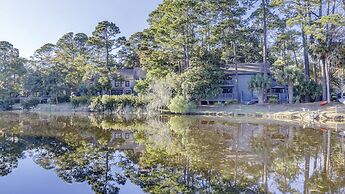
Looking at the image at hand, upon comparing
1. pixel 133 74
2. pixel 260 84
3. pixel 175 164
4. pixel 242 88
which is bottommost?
pixel 175 164

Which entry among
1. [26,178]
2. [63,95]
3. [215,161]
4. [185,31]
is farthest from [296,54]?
[26,178]

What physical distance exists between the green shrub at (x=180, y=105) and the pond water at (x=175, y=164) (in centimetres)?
1605

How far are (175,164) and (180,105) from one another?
2243 centimetres

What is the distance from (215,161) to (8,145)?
998 centimetres

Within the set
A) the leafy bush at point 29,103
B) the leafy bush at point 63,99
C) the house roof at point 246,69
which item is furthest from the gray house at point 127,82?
the house roof at point 246,69

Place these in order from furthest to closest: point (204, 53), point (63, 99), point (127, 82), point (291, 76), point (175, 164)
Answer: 1. point (127, 82)
2. point (63, 99)
3. point (204, 53)
4. point (291, 76)
5. point (175, 164)

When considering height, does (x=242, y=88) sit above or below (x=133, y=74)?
below

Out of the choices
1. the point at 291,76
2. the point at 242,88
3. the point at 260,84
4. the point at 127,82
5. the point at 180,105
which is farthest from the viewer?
the point at 127,82

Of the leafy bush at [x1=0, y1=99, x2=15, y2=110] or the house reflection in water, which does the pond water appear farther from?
the leafy bush at [x1=0, y1=99, x2=15, y2=110]

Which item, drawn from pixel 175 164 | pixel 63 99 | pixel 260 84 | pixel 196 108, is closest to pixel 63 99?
pixel 63 99

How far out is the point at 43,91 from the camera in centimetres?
4984

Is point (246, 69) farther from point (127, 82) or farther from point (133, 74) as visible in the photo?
point (127, 82)

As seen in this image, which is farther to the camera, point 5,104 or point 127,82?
point 127,82

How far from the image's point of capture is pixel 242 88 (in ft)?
130
